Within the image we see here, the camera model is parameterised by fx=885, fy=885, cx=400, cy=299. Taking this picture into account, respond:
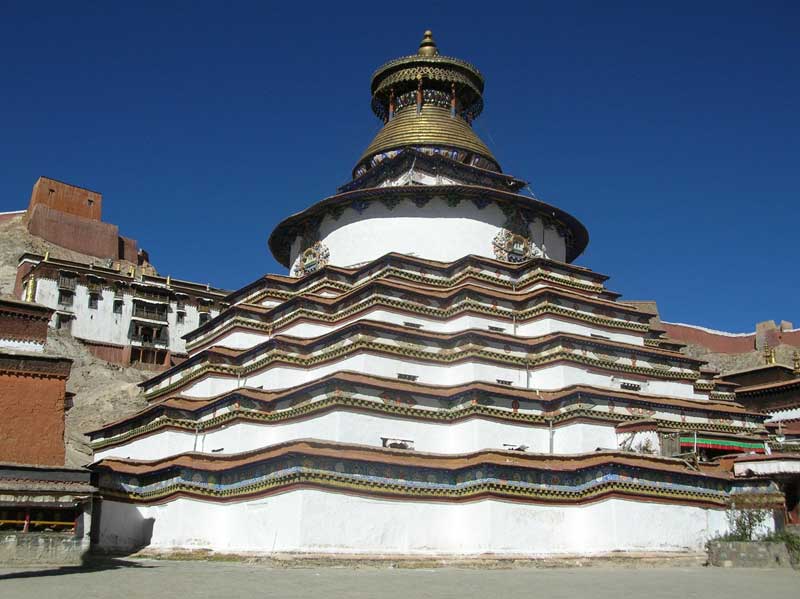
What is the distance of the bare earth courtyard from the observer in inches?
527

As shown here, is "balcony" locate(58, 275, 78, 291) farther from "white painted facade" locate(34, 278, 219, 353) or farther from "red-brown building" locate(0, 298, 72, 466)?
"red-brown building" locate(0, 298, 72, 466)

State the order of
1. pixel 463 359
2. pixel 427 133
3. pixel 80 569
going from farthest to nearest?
pixel 427 133 → pixel 463 359 → pixel 80 569

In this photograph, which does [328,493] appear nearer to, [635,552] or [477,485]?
[477,485]

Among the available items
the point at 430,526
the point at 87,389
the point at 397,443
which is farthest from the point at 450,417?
the point at 87,389

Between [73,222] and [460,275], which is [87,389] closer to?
[460,275]

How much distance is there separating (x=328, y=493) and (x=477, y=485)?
359 centimetres

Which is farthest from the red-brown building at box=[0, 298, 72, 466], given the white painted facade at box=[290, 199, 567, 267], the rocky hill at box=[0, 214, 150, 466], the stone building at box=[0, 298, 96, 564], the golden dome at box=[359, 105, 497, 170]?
the golden dome at box=[359, 105, 497, 170]

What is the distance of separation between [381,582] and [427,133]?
71.4 ft

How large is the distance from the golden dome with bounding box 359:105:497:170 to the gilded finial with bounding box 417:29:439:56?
260cm

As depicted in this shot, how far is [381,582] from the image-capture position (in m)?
15.3

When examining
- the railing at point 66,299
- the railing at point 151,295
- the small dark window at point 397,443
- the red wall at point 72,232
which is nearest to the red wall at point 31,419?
the small dark window at point 397,443

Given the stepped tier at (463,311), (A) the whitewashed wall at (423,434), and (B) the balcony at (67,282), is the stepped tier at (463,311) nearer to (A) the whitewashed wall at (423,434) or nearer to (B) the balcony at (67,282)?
(A) the whitewashed wall at (423,434)

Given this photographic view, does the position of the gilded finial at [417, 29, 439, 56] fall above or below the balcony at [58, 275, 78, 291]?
above

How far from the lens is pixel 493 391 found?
23016 mm
